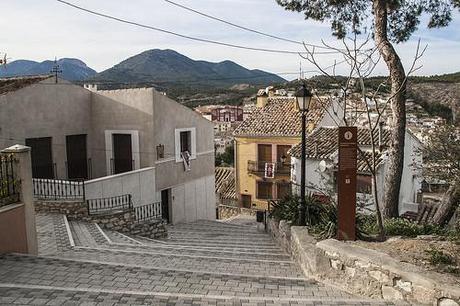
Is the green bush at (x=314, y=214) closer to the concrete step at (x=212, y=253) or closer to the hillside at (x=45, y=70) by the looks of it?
the concrete step at (x=212, y=253)

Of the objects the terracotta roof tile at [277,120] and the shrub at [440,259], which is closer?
the shrub at [440,259]

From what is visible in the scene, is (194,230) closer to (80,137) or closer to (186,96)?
(80,137)

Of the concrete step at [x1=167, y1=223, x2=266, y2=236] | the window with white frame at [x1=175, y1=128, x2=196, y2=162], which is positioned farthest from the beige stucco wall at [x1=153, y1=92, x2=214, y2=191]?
the concrete step at [x1=167, y1=223, x2=266, y2=236]

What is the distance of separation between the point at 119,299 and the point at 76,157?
13.8 meters

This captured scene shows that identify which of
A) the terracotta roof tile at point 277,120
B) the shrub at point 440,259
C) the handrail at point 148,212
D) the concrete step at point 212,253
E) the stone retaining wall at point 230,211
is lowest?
the stone retaining wall at point 230,211

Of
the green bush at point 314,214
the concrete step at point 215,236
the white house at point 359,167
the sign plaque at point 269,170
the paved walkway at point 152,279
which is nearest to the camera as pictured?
the paved walkway at point 152,279

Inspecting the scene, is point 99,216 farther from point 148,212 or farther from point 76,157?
point 76,157

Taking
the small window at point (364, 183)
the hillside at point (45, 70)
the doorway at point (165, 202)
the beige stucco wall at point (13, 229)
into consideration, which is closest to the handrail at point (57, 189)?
the beige stucco wall at point (13, 229)

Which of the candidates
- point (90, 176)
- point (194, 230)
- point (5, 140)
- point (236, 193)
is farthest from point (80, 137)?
point (236, 193)

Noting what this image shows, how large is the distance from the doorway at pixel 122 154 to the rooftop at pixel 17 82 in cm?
373

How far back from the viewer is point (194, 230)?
1675cm

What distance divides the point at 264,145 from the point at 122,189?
12.7 meters

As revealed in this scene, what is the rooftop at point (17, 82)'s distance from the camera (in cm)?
1545

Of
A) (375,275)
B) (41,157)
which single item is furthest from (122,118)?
(375,275)
